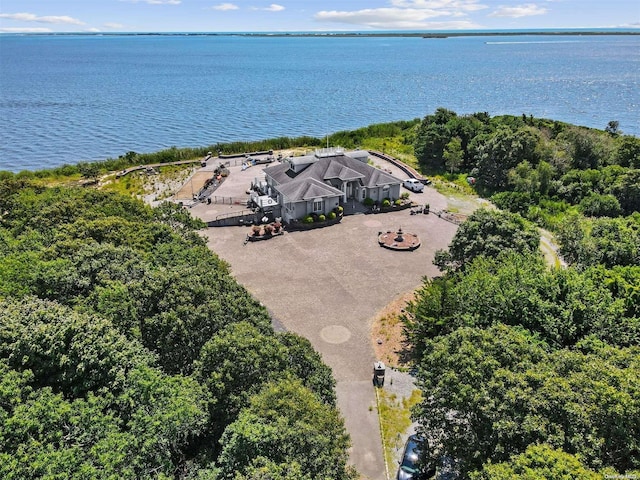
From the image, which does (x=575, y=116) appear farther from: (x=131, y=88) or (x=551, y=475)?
(x=131, y=88)

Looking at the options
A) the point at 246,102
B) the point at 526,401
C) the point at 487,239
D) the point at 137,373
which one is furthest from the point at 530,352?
the point at 246,102

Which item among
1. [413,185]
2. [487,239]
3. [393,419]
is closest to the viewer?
[393,419]

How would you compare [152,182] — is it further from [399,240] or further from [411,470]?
[411,470]

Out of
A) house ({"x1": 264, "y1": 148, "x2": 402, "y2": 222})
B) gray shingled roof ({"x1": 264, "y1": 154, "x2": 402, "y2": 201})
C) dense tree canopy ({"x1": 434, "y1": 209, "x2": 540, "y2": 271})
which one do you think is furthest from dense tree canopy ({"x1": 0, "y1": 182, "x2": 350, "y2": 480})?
gray shingled roof ({"x1": 264, "y1": 154, "x2": 402, "y2": 201})

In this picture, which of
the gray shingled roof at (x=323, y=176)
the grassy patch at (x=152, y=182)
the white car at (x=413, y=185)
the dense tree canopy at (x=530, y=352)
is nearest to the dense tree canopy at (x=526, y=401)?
the dense tree canopy at (x=530, y=352)

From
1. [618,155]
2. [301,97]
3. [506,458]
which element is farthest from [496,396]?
[301,97]

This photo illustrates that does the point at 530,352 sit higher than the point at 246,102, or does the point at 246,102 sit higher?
the point at 530,352
